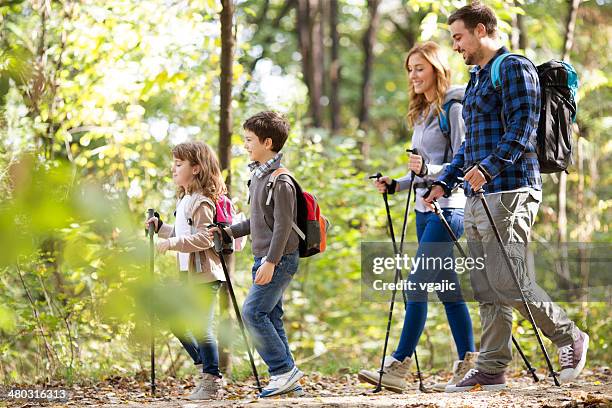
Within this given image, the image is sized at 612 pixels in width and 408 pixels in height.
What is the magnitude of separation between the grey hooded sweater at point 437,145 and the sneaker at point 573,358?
99 cm

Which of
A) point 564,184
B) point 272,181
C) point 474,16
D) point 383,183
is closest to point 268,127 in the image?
point 272,181

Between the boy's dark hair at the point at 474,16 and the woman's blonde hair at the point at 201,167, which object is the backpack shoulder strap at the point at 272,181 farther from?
the boy's dark hair at the point at 474,16

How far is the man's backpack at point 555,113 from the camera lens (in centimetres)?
389

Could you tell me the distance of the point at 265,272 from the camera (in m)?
3.94

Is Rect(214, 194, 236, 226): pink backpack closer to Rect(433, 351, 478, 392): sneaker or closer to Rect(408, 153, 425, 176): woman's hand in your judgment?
Rect(408, 153, 425, 176): woman's hand

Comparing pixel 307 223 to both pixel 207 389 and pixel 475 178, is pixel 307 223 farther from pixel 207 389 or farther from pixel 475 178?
pixel 207 389

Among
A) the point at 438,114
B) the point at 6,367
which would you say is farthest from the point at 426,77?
the point at 6,367

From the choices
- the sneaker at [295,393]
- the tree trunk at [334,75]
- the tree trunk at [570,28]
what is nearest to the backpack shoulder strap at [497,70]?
the sneaker at [295,393]

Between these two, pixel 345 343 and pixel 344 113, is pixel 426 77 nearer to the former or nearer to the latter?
pixel 345 343

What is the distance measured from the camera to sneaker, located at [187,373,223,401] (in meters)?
4.26

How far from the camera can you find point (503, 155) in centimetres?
370

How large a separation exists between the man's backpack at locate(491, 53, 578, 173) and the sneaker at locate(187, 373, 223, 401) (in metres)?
2.16

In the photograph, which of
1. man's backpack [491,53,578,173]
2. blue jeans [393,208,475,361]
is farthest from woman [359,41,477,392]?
man's backpack [491,53,578,173]

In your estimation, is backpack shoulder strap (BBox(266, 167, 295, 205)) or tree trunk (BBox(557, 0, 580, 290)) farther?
tree trunk (BBox(557, 0, 580, 290))
